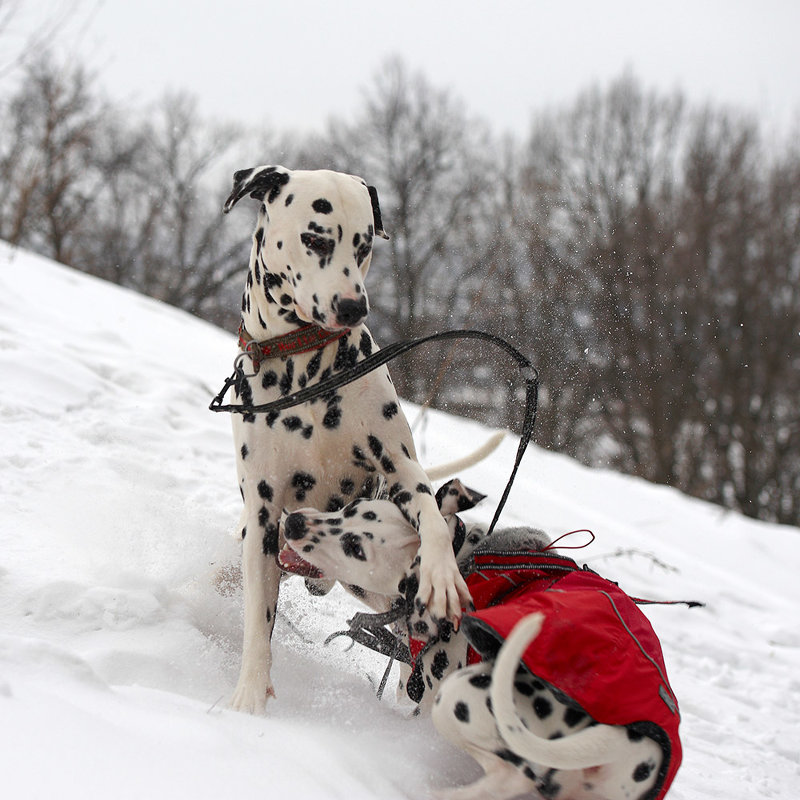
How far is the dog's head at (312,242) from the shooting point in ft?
8.36

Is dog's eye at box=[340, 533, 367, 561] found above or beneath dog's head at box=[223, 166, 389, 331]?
beneath

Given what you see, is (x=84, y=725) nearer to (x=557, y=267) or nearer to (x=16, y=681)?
(x=16, y=681)

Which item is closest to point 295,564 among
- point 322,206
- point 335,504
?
point 335,504

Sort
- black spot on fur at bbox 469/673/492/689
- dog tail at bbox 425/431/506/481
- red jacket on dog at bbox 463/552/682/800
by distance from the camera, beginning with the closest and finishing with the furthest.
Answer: red jacket on dog at bbox 463/552/682/800
black spot on fur at bbox 469/673/492/689
dog tail at bbox 425/431/506/481

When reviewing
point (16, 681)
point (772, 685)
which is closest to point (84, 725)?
point (16, 681)

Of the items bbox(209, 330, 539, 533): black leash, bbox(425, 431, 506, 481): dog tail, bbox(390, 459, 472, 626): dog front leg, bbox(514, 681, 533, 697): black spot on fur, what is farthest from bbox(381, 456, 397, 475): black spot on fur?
bbox(514, 681, 533, 697): black spot on fur

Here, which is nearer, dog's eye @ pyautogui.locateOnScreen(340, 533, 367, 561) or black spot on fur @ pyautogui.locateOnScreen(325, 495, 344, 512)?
dog's eye @ pyautogui.locateOnScreen(340, 533, 367, 561)

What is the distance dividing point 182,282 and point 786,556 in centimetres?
1942

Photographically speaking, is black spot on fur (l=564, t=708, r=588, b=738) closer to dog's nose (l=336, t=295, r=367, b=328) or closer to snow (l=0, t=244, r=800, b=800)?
snow (l=0, t=244, r=800, b=800)

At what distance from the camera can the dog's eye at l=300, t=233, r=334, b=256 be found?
8.50 ft

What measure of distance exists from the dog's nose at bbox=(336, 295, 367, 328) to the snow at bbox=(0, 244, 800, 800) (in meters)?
1.26

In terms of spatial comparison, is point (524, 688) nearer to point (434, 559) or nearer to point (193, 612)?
point (434, 559)

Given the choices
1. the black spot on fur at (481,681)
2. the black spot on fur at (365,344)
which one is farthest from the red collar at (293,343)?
the black spot on fur at (481,681)

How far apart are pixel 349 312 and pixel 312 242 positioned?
0.30 metres
